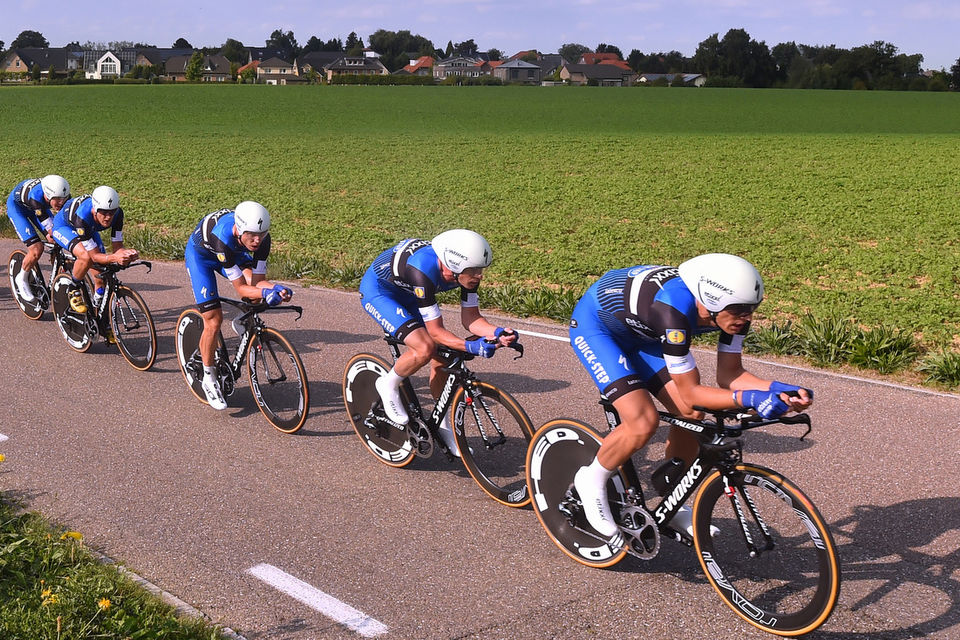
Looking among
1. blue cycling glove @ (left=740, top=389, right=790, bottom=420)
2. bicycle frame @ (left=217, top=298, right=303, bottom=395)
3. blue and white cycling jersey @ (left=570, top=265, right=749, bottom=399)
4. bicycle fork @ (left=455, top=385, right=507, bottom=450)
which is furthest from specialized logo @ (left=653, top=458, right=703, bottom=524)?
bicycle frame @ (left=217, top=298, right=303, bottom=395)

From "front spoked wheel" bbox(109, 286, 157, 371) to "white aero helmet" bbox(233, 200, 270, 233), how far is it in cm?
232

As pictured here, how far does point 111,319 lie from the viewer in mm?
9969

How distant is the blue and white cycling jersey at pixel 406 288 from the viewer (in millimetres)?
6320

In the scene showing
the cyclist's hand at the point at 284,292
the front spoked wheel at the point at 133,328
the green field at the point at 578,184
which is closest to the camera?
the cyclist's hand at the point at 284,292

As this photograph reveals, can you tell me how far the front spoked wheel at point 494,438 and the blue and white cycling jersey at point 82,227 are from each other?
5.37m

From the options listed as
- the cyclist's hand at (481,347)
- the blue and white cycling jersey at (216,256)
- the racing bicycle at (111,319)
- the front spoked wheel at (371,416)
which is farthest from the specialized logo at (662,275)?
the racing bicycle at (111,319)

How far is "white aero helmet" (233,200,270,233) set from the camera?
7.56 m

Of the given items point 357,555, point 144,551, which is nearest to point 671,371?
point 357,555

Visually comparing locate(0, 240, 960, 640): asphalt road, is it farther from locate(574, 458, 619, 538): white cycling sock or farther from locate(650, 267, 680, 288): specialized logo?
locate(650, 267, 680, 288): specialized logo

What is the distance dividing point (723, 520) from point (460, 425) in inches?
80.9

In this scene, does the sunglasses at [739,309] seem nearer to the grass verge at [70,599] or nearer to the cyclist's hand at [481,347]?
the cyclist's hand at [481,347]

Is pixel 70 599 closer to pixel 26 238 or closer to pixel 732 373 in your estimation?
pixel 732 373

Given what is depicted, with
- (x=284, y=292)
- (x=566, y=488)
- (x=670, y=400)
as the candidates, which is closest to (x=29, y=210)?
(x=284, y=292)

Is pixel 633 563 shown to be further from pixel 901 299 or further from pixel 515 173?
pixel 515 173
